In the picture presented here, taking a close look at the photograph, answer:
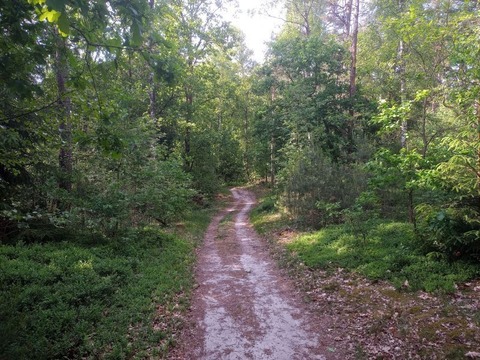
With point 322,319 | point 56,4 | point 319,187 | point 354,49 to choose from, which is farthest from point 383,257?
point 354,49

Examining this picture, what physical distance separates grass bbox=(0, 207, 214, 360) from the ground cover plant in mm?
3256

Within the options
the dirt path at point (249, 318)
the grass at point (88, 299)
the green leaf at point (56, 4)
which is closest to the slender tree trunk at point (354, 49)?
the dirt path at point (249, 318)

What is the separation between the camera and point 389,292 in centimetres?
679

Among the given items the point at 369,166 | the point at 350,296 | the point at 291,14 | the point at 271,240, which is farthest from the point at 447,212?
the point at 291,14

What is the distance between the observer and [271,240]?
42.6ft

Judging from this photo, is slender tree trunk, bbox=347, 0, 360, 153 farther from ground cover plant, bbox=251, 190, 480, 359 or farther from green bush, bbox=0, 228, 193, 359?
green bush, bbox=0, 228, 193, 359

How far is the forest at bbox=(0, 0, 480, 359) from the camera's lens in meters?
3.60

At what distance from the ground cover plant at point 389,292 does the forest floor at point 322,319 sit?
17mm

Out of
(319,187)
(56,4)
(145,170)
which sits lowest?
(319,187)

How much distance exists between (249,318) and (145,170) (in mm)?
7486

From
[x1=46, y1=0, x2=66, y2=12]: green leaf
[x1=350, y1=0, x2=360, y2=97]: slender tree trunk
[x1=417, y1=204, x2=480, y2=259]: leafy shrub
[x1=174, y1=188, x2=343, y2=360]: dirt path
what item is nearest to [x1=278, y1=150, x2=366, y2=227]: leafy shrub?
[x1=174, y1=188, x2=343, y2=360]: dirt path

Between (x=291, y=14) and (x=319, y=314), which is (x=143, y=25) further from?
(x=291, y=14)

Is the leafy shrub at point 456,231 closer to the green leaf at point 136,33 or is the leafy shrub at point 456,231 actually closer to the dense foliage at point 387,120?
the dense foliage at point 387,120

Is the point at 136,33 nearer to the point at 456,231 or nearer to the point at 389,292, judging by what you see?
the point at 389,292
